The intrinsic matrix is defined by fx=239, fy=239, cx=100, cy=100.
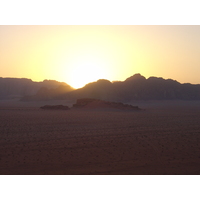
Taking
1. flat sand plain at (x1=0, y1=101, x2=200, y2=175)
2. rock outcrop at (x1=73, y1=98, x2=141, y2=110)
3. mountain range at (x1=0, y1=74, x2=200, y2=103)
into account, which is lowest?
flat sand plain at (x1=0, y1=101, x2=200, y2=175)

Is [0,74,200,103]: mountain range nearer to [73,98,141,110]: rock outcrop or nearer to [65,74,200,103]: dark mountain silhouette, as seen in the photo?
[65,74,200,103]: dark mountain silhouette

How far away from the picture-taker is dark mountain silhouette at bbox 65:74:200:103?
71.6m

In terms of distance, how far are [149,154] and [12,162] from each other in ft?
18.5

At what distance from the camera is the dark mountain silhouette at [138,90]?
71.6m

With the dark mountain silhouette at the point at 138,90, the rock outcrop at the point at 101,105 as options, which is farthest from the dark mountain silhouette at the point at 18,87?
the rock outcrop at the point at 101,105

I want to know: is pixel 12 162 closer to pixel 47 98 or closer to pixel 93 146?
pixel 93 146

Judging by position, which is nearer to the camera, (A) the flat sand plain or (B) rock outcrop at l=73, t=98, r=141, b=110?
(A) the flat sand plain

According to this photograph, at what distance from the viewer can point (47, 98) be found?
243 ft

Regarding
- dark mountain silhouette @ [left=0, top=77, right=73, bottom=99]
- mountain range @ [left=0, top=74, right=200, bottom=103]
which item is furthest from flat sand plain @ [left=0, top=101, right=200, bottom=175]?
dark mountain silhouette @ [left=0, top=77, right=73, bottom=99]

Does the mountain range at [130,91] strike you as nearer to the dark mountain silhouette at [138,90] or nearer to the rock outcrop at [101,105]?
the dark mountain silhouette at [138,90]

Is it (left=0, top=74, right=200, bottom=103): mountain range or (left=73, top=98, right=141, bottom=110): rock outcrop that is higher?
(left=0, top=74, right=200, bottom=103): mountain range

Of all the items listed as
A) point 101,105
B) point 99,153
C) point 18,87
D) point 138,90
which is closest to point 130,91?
point 138,90

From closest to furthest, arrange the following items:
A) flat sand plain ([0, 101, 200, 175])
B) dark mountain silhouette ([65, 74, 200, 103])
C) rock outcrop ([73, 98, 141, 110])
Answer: flat sand plain ([0, 101, 200, 175]), rock outcrop ([73, 98, 141, 110]), dark mountain silhouette ([65, 74, 200, 103])

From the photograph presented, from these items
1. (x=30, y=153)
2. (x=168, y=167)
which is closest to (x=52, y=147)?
(x=30, y=153)
